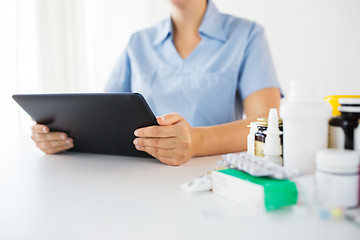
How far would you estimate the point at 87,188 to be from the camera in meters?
0.53

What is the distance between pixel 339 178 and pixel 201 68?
2.71 ft

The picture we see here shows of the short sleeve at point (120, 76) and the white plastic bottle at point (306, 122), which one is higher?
the short sleeve at point (120, 76)

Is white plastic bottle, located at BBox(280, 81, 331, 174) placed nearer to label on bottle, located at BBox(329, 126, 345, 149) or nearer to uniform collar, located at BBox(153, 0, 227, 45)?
label on bottle, located at BBox(329, 126, 345, 149)

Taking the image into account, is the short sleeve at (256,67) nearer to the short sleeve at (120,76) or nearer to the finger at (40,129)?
the short sleeve at (120,76)

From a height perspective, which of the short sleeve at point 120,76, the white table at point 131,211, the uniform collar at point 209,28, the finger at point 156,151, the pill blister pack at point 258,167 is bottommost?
the white table at point 131,211

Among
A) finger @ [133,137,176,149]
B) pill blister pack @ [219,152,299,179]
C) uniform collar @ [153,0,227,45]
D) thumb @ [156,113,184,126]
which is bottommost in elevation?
finger @ [133,137,176,149]

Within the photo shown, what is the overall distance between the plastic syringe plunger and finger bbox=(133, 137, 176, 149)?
0.22 meters

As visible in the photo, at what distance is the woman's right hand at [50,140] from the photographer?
0.79 meters

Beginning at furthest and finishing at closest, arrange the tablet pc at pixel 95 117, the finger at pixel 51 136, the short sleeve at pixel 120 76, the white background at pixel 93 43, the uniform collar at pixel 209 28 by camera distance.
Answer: the white background at pixel 93 43
the short sleeve at pixel 120 76
the uniform collar at pixel 209 28
the finger at pixel 51 136
the tablet pc at pixel 95 117

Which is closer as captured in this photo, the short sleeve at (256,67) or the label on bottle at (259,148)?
the label on bottle at (259,148)

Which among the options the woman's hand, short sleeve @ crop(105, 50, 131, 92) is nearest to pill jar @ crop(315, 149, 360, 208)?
the woman's hand

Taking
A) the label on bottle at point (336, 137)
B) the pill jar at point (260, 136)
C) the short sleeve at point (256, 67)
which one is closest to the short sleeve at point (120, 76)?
the short sleeve at point (256, 67)

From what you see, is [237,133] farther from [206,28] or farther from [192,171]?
[206,28]

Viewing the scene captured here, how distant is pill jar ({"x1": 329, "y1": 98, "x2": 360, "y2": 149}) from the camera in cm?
41
